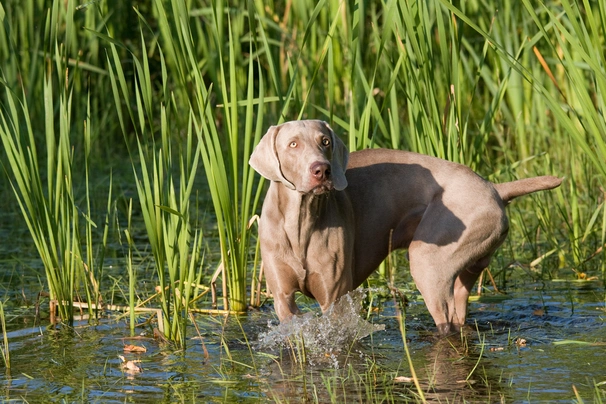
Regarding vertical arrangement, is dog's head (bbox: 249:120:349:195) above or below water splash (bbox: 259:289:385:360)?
above

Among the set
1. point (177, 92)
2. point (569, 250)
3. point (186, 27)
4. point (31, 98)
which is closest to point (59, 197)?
point (186, 27)

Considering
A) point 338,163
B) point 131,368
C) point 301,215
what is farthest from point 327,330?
point 131,368

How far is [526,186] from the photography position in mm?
4293

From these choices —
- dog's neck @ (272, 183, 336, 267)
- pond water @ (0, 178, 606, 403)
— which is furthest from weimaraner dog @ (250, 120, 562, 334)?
pond water @ (0, 178, 606, 403)

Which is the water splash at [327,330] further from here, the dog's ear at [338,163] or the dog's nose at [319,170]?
the dog's nose at [319,170]

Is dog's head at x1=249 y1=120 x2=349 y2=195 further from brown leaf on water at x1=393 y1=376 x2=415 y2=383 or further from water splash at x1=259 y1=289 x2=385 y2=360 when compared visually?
brown leaf on water at x1=393 y1=376 x2=415 y2=383

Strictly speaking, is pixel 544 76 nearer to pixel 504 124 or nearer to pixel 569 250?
pixel 504 124

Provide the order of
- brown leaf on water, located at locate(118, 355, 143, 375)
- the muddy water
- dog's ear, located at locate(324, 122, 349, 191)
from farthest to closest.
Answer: dog's ear, located at locate(324, 122, 349, 191), brown leaf on water, located at locate(118, 355, 143, 375), the muddy water

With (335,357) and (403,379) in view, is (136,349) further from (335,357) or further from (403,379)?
(403,379)

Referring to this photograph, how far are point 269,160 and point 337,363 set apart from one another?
0.86m

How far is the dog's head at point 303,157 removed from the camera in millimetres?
3748

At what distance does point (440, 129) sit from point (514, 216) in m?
1.68

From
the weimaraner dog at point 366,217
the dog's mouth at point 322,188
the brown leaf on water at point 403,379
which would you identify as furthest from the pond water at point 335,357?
the dog's mouth at point 322,188

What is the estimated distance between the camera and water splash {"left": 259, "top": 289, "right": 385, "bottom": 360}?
4043mm
